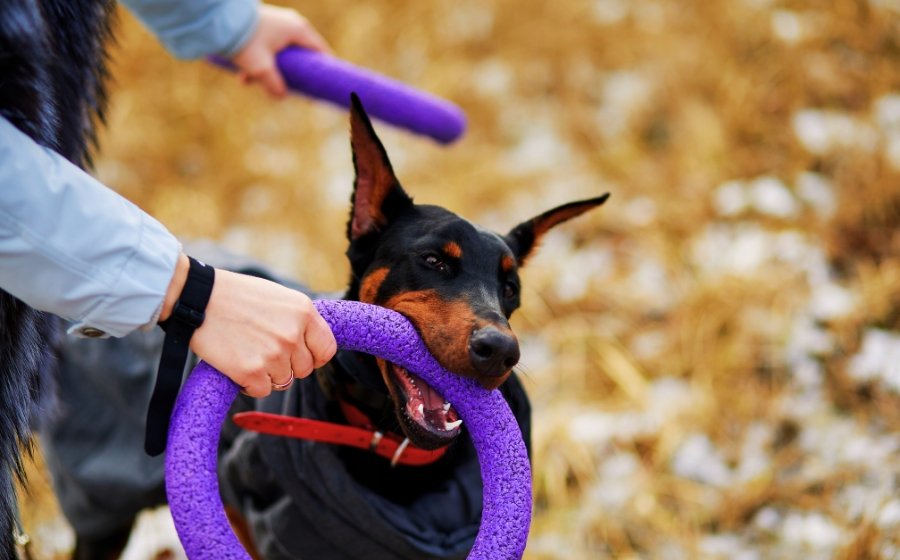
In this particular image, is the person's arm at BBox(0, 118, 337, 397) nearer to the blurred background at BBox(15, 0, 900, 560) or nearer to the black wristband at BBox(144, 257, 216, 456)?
the black wristband at BBox(144, 257, 216, 456)

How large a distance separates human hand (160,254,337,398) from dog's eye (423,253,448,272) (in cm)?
58

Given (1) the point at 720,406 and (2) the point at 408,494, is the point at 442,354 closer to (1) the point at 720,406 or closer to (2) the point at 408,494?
(2) the point at 408,494

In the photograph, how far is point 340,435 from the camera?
1.84m

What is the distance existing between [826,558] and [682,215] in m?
2.06

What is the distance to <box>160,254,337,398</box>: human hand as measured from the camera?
53.1 inches

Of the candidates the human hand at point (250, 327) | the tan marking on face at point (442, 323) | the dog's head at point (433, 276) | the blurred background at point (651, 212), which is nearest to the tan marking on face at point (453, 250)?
the dog's head at point (433, 276)

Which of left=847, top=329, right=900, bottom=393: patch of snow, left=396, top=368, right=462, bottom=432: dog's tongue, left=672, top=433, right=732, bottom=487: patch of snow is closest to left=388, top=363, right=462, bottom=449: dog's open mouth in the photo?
left=396, top=368, right=462, bottom=432: dog's tongue

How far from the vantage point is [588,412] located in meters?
3.47

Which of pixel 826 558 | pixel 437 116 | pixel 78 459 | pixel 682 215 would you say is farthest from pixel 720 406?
pixel 78 459

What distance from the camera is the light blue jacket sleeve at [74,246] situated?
120cm

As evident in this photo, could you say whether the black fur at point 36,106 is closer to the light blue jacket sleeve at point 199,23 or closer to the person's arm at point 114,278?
the person's arm at point 114,278

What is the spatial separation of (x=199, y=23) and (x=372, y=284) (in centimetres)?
78

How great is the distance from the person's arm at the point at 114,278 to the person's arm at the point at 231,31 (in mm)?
952

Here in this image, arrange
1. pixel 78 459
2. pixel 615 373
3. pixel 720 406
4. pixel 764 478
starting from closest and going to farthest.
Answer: pixel 78 459
pixel 764 478
pixel 720 406
pixel 615 373
